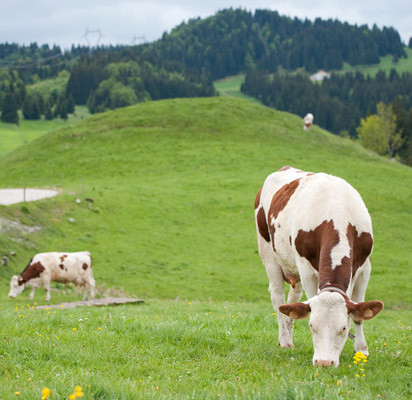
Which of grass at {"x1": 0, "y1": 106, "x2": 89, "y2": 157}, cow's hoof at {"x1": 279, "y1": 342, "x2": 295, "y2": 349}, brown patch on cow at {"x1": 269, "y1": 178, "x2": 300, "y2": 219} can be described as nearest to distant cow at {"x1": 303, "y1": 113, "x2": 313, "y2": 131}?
grass at {"x1": 0, "y1": 106, "x2": 89, "y2": 157}

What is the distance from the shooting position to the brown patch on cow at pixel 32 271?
2173 centimetres

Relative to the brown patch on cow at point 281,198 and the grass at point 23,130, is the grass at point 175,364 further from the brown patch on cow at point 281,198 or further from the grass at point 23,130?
the grass at point 23,130

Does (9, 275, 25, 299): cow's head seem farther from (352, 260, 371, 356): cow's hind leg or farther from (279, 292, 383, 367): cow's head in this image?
(279, 292, 383, 367): cow's head

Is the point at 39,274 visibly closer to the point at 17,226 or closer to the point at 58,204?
the point at 17,226

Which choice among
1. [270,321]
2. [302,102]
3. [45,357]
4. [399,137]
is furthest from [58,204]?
[302,102]

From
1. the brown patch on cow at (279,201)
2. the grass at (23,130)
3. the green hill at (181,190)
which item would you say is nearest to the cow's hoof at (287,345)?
the brown patch on cow at (279,201)

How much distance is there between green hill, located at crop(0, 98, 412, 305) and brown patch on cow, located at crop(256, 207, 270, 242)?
15.6 m

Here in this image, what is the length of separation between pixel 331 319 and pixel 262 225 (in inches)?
134

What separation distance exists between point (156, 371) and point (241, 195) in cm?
3754

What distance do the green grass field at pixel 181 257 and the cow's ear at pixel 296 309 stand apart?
0.67 meters

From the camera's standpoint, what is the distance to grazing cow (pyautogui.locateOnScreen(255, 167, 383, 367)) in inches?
250

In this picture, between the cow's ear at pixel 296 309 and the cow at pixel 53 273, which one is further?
the cow at pixel 53 273

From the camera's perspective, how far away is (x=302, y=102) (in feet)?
618

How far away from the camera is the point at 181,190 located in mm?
44438
